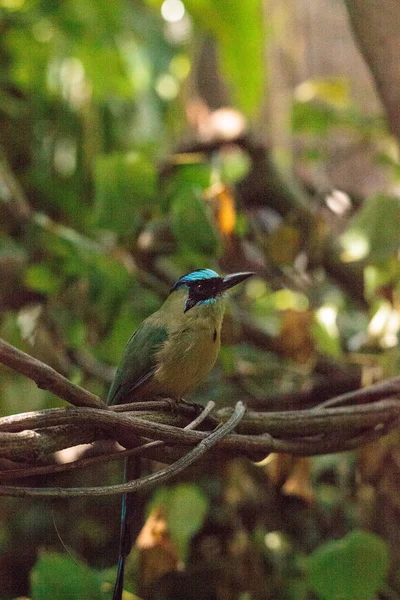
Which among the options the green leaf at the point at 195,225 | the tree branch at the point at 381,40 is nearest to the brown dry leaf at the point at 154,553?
the green leaf at the point at 195,225

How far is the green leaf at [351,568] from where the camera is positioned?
1.72 metres

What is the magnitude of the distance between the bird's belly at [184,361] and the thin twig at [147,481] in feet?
1.11

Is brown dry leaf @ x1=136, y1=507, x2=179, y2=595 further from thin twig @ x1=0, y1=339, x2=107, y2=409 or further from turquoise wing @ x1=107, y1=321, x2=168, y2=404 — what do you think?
thin twig @ x1=0, y1=339, x2=107, y2=409

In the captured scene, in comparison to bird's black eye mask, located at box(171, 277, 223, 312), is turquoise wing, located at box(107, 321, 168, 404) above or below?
below

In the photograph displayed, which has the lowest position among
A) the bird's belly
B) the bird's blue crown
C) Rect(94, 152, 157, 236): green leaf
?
the bird's belly

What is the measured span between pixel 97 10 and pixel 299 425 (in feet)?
7.35

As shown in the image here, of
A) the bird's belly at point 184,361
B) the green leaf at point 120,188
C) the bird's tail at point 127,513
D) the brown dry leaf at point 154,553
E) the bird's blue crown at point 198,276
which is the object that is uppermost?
the green leaf at point 120,188

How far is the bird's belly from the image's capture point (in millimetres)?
1685

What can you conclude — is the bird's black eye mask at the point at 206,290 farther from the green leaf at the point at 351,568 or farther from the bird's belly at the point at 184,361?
the green leaf at the point at 351,568

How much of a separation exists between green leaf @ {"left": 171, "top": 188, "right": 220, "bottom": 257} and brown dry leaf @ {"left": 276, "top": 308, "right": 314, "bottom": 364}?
0.91ft

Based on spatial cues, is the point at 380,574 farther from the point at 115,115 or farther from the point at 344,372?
the point at 115,115

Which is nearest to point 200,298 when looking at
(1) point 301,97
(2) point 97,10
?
(1) point 301,97

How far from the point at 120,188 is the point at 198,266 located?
35 centimetres

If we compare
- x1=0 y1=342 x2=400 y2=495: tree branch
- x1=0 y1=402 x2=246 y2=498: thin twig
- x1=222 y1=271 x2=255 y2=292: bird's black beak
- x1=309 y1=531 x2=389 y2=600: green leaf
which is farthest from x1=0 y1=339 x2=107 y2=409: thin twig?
x1=309 y1=531 x2=389 y2=600: green leaf
